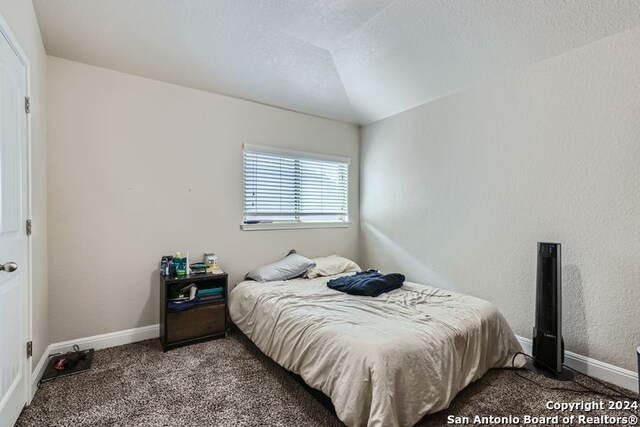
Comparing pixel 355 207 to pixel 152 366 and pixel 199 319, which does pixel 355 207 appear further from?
pixel 152 366

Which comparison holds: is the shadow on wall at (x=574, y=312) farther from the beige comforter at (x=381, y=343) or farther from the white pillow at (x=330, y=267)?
the white pillow at (x=330, y=267)

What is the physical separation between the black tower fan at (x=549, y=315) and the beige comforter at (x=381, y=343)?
0.61 ft

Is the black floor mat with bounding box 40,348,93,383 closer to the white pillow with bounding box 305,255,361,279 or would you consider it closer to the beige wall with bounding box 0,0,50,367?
the beige wall with bounding box 0,0,50,367

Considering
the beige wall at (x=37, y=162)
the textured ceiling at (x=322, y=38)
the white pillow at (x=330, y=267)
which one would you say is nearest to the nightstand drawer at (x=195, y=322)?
the beige wall at (x=37, y=162)

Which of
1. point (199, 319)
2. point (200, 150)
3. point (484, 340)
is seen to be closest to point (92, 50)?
point (200, 150)

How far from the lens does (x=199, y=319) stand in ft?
8.98

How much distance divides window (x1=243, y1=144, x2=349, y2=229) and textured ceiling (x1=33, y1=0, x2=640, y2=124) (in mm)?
792

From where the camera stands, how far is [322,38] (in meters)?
2.72

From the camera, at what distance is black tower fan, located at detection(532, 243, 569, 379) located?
2191 mm

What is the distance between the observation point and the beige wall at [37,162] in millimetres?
1917

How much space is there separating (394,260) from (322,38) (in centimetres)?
254

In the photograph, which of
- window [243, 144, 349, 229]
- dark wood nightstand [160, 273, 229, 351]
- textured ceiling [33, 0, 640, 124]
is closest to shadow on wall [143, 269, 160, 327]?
dark wood nightstand [160, 273, 229, 351]

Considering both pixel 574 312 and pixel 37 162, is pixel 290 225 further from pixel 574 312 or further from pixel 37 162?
pixel 574 312

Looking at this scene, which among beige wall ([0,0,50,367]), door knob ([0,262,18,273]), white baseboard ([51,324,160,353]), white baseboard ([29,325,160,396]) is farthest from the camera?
white baseboard ([51,324,160,353])
